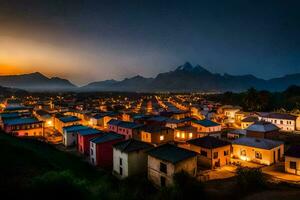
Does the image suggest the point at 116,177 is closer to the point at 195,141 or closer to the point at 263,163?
the point at 195,141

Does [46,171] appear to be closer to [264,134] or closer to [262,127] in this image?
[264,134]

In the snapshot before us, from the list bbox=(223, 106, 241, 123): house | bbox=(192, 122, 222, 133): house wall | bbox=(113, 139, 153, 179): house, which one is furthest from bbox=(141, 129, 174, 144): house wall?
bbox=(223, 106, 241, 123): house

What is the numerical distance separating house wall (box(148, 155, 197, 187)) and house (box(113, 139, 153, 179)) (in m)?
2.26

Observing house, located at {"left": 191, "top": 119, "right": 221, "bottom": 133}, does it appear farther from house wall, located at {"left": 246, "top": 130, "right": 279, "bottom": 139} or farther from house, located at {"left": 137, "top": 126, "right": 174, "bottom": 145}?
house, located at {"left": 137, "top": 126, "right": 174, "bottom": 145}

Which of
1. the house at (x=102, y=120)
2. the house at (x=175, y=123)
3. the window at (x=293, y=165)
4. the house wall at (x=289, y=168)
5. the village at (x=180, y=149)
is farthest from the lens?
the house at (x=102, y=120)

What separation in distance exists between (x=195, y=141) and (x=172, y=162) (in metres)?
11.9

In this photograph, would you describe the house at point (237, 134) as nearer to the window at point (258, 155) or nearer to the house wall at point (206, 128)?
the house wall at point (206, 128)

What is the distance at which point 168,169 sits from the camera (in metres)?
24.4

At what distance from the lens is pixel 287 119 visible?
54656mm

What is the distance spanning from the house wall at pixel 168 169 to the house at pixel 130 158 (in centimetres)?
226

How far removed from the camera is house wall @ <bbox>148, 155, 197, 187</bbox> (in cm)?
2401

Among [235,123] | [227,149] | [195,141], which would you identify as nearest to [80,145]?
[195,141]

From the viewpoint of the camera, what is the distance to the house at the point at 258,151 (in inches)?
1240

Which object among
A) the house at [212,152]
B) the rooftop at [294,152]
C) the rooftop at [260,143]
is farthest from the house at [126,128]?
the rooftop at [294,152]
